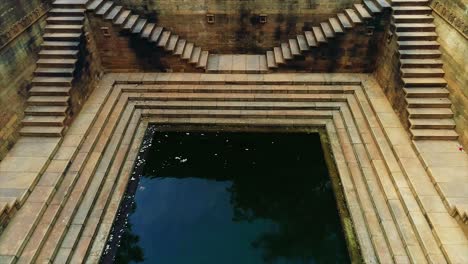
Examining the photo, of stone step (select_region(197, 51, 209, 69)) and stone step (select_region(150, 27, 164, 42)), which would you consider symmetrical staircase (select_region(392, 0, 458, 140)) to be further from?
stone step (select_region(150, 27, 164, 42))

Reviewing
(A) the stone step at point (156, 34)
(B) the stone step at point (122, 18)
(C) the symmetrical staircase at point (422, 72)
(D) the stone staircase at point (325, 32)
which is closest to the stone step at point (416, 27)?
(C) the symmetrical staircase at point (422, 72)

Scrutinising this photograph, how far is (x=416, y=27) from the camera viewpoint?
13.9 meters

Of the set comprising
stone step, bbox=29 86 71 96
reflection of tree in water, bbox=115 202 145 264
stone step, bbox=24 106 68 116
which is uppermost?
stone step, bbox=29 86 71 96

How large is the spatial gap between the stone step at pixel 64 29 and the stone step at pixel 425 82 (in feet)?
43.7

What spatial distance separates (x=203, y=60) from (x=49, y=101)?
6703mm

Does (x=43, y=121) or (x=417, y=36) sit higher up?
(x=417, y=36)

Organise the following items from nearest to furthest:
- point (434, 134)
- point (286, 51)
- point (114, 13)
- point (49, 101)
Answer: point (434, 134) < point (49, 101) < point (114, 13) < point (286, 51)

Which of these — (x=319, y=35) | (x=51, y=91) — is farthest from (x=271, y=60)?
(x=51, y=91)

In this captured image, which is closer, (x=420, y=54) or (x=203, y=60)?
(x=420, y=54)

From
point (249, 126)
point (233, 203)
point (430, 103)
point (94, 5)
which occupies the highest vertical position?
point (430, 103)

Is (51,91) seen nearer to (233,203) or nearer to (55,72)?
(55,72)

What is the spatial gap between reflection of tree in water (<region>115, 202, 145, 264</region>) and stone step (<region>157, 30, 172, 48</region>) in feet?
27.0

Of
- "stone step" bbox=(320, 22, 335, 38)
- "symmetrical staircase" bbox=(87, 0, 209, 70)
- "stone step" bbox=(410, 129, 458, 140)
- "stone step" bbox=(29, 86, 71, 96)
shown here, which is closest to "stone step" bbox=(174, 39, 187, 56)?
"symmetrical staircase" bbox=(87, 0, 209, 70)

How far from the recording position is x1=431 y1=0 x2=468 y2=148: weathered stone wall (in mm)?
11820
